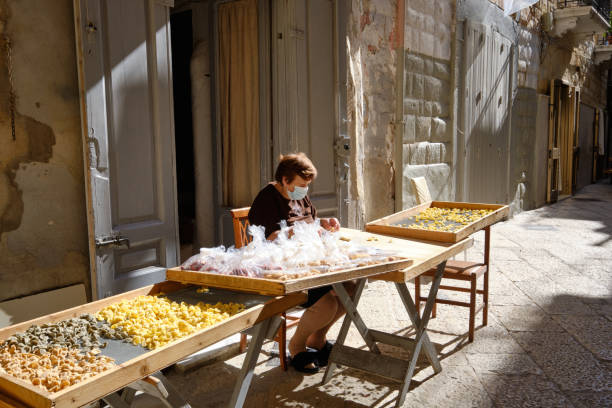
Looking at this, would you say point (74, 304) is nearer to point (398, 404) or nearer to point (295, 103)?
point (398, 404)

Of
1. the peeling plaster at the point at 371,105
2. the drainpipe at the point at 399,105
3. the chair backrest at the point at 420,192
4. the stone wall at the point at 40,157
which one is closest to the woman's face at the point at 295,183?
the stone wall at the point at 40,157

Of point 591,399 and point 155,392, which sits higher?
point 155,392

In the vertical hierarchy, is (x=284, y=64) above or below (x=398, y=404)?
above

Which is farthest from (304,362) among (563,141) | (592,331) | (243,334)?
(563,141)

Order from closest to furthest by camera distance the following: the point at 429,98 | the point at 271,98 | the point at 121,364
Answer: the point at 121,364 → the point at 271,98 → the point at 429,98

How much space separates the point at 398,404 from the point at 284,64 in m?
2.91

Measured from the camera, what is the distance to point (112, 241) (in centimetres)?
292

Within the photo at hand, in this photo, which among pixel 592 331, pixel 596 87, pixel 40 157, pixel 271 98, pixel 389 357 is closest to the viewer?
pixel 40 157

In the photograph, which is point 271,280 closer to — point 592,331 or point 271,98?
point 271,98

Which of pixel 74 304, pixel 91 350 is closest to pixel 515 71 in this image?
pixel 74 304

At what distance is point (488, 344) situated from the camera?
12.1 ft

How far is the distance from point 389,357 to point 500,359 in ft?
3.15

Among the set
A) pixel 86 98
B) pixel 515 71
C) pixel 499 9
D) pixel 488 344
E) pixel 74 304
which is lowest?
pixel 488 344

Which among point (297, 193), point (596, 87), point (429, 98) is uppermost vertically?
point (596, 87)
